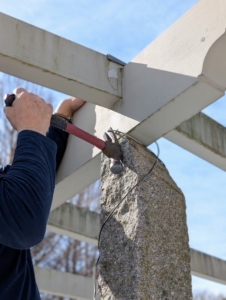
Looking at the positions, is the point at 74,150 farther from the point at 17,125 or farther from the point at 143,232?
the point at 17,125

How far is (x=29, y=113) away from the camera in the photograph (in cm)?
186

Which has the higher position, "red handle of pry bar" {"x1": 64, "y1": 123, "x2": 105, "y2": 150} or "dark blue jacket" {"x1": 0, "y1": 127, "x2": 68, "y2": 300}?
"red handle of pry bar" {"x1": 64, "y1": 123, "x2": 105, "y2": 150}

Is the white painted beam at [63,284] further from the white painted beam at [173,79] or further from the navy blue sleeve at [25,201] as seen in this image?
the navy blue sleeve at [25,201]

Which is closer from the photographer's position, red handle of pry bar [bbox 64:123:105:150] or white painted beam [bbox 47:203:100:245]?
red handle of pry bar [bbox 64:123:105:150]

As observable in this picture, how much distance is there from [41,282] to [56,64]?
3215 millimetres

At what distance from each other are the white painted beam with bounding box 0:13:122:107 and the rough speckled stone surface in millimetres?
348

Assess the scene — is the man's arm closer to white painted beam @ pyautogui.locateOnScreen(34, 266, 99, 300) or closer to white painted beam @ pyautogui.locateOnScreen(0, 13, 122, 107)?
white painted beam @ pyautogui.locateOnScreen(0, 13, 122, 107)

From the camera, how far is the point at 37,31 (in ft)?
8.18

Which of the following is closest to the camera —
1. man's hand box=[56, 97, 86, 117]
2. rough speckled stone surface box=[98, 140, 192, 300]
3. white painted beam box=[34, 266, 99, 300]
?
rough speckled stone surface box=[98, 140, 192, 300]

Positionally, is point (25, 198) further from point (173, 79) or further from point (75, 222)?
point (75, 222)

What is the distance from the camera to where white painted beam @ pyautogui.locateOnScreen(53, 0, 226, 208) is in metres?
2.24

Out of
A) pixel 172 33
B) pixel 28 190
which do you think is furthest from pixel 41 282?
pixel 28 190

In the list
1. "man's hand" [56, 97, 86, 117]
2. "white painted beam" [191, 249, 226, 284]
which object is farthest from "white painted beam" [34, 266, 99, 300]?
"man's hand" [56, 97, 86, 117]

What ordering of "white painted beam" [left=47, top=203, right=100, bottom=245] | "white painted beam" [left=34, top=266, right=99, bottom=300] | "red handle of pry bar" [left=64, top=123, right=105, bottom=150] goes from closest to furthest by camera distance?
"red handle of pry bar" [left=64, top=123, right=105, bottom=150] → "white painted beam" [left=47, top=203, right=100, bottom=245] → "white painted beam" [left=34, top=266, right=99, bottom=300]
